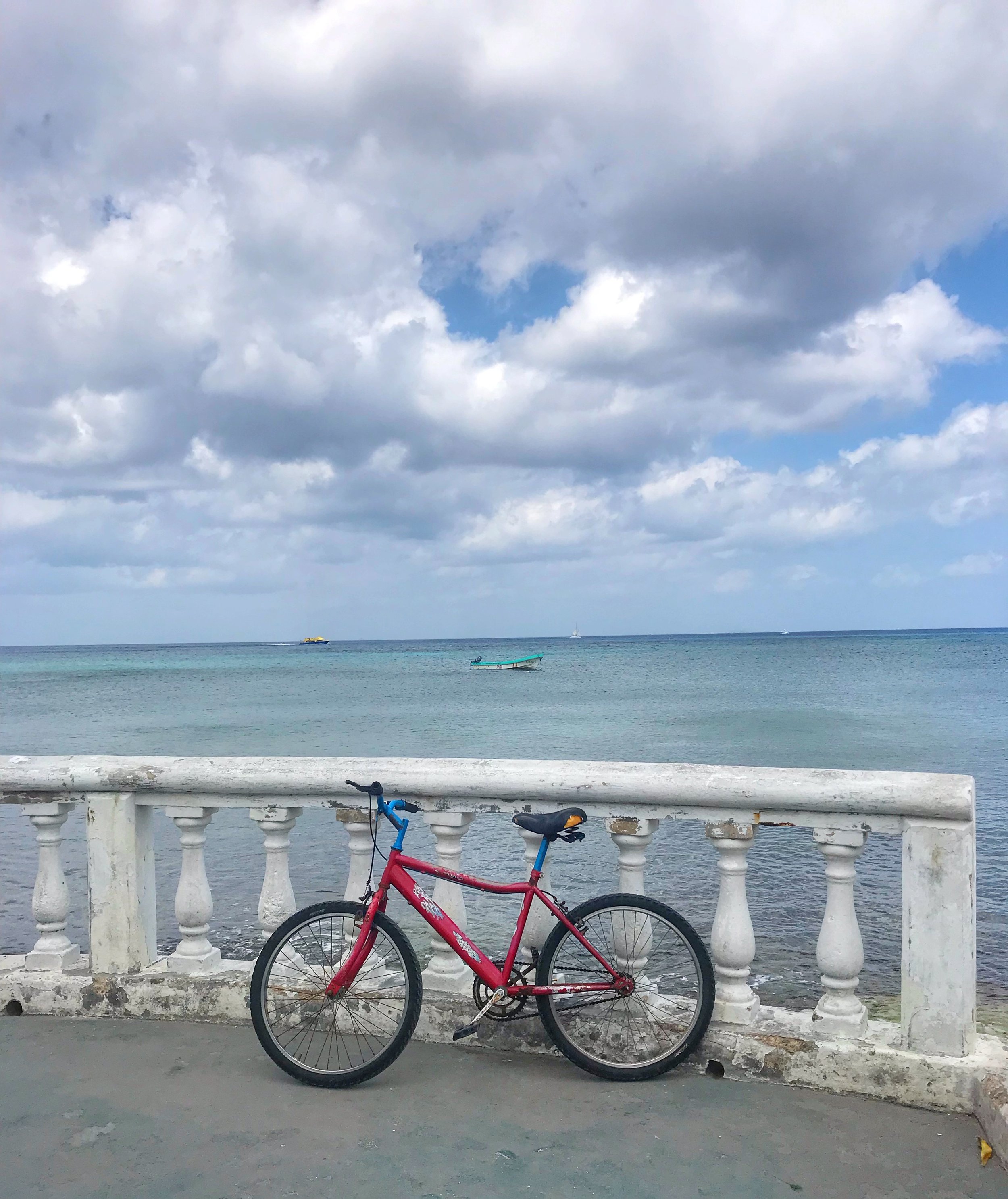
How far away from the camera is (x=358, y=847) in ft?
14.0

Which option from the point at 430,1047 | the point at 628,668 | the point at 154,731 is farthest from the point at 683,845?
the point at 628,668

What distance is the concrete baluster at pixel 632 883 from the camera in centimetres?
393

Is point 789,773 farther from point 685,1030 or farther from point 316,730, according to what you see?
point 316,730

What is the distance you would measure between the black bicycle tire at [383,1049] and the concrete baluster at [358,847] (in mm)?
304

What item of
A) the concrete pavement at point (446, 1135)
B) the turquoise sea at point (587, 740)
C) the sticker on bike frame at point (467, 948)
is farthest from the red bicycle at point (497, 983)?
the turquoise sea at point (587, 740)

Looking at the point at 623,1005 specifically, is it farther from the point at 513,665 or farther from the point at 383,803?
the point at 513,665

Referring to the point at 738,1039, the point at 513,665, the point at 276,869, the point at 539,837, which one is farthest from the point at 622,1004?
the point at 513,665

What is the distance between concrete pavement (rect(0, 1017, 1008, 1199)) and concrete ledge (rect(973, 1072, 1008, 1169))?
56mm

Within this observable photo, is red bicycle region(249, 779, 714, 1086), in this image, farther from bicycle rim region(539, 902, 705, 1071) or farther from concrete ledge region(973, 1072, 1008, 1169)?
concrete ledge region(973, 1072, 1008, 1169)

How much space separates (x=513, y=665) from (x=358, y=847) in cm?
9442

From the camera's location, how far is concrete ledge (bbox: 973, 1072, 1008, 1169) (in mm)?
3170

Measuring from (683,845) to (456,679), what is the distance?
6762 centimetres

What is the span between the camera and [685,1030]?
381cm

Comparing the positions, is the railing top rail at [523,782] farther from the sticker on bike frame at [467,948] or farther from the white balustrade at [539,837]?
the sticker on bike frame at [467,948]
